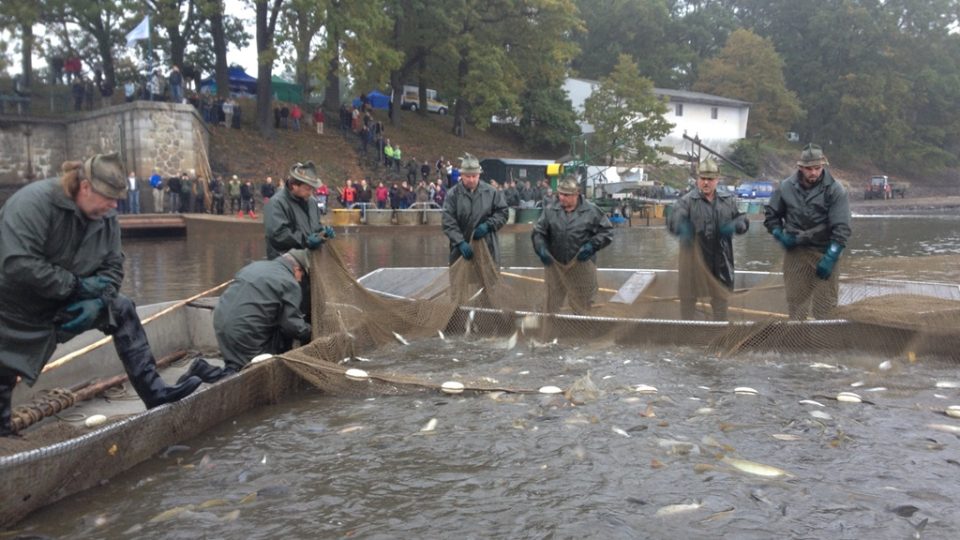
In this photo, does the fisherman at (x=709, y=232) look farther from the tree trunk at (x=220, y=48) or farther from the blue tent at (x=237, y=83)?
the blue tent at (x=237, y=83)

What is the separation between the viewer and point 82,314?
17.0ft

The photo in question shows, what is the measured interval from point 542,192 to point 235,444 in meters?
31.5

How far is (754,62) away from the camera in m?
71.8

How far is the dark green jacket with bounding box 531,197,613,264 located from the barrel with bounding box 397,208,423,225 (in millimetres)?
21460

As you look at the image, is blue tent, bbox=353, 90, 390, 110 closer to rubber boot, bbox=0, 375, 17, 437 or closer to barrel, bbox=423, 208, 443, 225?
barrel, bbox=423, 208, 443, 225

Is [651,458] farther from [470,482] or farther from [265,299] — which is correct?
[265,299]

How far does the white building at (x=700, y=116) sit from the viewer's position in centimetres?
6350

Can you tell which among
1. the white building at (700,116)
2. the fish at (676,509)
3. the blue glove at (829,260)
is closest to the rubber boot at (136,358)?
the fish at (676,509)

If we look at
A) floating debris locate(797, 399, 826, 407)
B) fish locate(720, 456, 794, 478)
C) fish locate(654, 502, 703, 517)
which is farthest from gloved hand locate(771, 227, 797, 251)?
fish locate(654, 502, 703, 517)

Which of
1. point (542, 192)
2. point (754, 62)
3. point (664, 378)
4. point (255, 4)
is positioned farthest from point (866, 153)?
point (664, 378)

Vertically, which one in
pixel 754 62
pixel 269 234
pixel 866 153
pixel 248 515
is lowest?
pixel 248 515

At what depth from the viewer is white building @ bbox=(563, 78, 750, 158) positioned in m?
63.5

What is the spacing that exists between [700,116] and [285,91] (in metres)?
35.6

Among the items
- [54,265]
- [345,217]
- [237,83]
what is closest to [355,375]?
[54,265]
